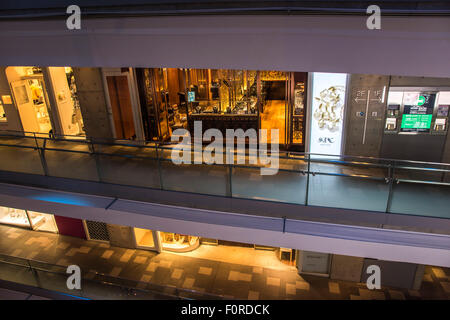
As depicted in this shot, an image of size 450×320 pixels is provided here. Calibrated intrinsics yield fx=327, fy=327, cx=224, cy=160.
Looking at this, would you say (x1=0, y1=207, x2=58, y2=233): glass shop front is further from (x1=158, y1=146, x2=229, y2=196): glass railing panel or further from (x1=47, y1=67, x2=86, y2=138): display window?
(x1=158, y1=146, x2=229, y2=196): glass railing panel

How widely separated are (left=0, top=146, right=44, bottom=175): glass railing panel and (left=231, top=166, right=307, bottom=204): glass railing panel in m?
3.93

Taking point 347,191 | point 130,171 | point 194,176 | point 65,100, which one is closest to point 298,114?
point 347,191

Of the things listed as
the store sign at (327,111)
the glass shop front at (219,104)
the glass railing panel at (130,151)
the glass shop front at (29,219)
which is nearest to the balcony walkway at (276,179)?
the store sign at (327,111)

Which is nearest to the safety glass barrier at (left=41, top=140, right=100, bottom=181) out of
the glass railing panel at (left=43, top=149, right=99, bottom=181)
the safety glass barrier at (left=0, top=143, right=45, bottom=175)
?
the glass railing panel at (left=43, top=149, right=99, bottom=181)

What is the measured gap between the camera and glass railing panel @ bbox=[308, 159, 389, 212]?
489cm

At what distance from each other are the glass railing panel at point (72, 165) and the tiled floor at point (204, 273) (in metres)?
2.56

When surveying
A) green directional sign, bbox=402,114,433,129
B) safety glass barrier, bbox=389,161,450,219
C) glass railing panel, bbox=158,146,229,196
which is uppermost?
green directional sign, bbox=402,114,433,129

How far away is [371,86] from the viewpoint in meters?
6.38

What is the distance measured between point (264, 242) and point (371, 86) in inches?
147

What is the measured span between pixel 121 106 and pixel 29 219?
5.14 m

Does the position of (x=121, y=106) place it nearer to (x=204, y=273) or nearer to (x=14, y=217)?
(x=204, y=273)

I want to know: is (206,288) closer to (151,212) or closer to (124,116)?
(151,212)

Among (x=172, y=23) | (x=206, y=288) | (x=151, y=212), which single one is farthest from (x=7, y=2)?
(x=206, y=288)
